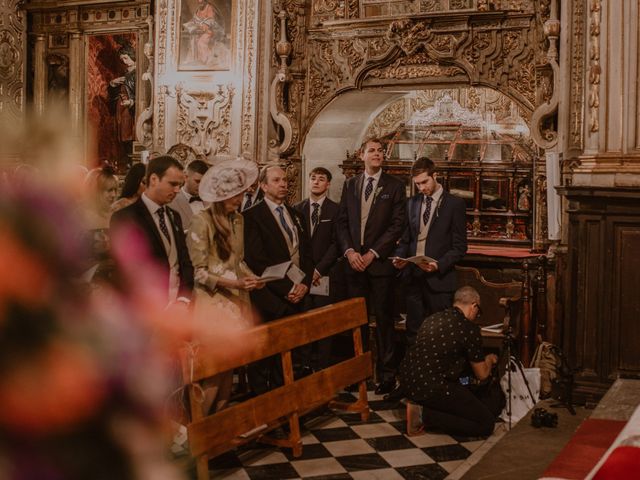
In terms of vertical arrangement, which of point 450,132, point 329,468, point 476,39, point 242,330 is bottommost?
point 329,468

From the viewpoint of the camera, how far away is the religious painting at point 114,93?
1010 centimetres

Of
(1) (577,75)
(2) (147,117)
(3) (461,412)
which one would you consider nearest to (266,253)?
(3) (461,412)

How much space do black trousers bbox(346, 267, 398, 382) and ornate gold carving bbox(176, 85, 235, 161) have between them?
11.1 feet

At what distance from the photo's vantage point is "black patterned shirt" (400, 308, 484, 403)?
486cm

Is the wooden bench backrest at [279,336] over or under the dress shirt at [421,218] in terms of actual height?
under

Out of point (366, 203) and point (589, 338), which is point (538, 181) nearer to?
point (366, 203)

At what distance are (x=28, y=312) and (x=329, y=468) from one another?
4359 mm

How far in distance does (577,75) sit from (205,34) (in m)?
4.11

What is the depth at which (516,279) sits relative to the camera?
7355 millimetres

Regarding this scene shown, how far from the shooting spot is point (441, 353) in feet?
16.0

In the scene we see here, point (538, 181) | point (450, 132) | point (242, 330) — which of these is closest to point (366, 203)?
point (242, 330)

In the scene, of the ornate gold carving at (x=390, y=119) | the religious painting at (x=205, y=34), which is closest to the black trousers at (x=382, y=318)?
the religious painting at (x=205, y=34)

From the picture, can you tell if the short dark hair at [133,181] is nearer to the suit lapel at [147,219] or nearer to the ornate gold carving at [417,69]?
the suit lapel at [147,219]

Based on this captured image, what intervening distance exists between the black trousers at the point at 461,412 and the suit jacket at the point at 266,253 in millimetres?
1202
